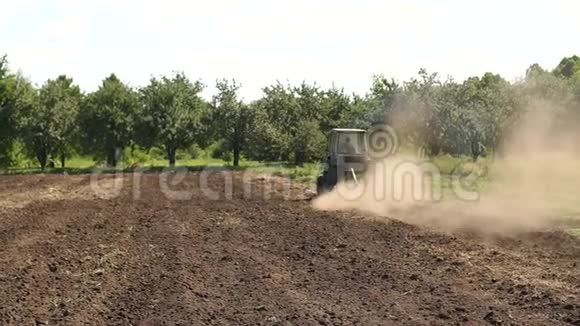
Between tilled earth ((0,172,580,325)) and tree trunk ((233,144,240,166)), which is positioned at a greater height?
tree trunk ((233,144,240,166))

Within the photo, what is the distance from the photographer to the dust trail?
53.1 feet

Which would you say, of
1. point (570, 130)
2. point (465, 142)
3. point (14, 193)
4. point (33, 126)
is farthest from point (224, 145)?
point (570, 130)

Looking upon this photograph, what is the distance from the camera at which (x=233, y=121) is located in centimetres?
5038

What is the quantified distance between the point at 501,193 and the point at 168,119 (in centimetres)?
3334

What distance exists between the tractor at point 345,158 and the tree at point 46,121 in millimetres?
33744

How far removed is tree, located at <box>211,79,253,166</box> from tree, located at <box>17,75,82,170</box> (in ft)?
37.4

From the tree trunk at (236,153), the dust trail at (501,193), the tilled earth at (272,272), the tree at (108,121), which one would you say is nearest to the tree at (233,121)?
the tree trunk at (236,153)

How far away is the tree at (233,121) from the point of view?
164ft

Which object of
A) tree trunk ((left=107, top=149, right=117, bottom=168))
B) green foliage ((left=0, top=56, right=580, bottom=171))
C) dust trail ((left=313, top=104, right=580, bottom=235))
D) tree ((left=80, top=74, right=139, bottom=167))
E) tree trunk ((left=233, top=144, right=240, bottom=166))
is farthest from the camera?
tree trunk ((left=107, top=149, right=117, bottom=168))

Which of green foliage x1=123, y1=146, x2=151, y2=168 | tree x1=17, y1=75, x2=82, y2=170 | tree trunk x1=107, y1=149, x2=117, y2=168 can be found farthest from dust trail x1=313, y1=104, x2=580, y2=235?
green foliage x1=123, y1=146, x2=151, y2=168

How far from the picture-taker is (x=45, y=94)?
51281 mm

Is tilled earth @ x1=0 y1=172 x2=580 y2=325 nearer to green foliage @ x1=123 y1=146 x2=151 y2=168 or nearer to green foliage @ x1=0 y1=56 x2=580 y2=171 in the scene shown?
green foliage @ x1=0 y1=56 x2=580 y2=171

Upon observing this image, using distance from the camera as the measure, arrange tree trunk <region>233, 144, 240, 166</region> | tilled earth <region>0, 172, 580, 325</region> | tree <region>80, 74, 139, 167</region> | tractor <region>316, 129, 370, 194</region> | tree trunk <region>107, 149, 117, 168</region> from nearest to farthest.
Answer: tilled earth <region>0, 172, 580, 325</region> < tractor <region>316, 129, 370, 194</region> < tree <region>80, 74, 139, 167</region> < tree trunk <region>233, 144, 240, 166</region> < tree trunk <region>107, 149, 117, 168</region>

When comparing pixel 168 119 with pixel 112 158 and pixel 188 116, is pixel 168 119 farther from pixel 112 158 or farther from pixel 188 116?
pixel 112 158
